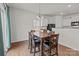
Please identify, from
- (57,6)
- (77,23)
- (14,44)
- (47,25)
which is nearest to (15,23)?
(14,44)

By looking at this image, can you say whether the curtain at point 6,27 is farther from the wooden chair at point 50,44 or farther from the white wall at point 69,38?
the white wall at point 69,38

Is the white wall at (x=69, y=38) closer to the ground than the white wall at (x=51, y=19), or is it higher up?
closer to the ground

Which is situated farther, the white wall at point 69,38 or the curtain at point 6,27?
the white wall at point 69,38

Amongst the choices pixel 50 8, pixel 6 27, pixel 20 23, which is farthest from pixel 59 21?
pixel 6 27

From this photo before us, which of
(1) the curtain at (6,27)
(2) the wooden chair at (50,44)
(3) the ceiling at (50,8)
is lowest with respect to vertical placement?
(2) the wooden chair at (50,44)

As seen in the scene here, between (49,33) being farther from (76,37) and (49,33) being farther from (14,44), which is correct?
(14,44)

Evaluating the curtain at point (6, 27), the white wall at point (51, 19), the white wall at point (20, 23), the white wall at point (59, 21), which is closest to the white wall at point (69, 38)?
the white wall at point (59, 21)

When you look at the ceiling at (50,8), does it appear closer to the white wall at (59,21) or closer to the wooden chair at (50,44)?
the white wall at (59,21)

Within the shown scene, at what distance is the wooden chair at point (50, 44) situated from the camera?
181 cm

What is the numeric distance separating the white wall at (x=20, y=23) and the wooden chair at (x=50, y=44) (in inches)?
15.9

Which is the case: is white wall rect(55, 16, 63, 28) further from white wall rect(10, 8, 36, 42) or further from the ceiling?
white wall rect(10, 8, 36, 42)

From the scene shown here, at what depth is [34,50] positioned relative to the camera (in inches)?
76.5

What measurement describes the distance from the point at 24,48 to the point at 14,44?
0.72ft

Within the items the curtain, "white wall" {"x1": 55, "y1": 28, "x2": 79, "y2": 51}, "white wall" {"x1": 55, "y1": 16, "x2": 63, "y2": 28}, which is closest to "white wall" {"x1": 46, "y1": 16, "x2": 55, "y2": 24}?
"white wall" {"x1": 55, "y1": 16, "x2": 63, "y2": 28}
